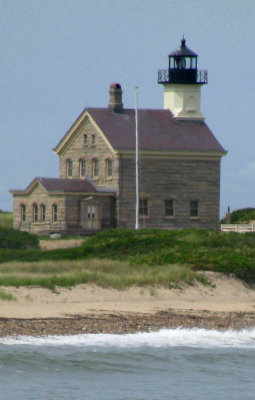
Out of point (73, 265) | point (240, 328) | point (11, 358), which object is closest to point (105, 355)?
point (11, 358)

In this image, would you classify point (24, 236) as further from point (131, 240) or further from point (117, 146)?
point (117, 146)

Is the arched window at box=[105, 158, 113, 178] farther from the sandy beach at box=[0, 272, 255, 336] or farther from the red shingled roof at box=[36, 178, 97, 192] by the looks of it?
the sandy beach at box=[0, 272, 255, 336]

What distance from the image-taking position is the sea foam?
23203mm

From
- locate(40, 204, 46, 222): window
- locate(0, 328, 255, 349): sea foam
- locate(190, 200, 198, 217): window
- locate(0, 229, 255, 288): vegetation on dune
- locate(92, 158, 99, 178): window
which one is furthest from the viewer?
locate(92, 158, 99, 178): window

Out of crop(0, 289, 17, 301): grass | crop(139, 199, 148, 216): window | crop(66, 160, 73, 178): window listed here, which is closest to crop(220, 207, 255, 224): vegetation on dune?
crop(139, 199, 148, 216): window

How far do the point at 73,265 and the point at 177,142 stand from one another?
27018 mm

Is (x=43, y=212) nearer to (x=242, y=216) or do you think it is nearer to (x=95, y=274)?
(x=242, y=216)

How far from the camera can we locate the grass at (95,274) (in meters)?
28.8

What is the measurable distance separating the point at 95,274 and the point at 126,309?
2.62 metres

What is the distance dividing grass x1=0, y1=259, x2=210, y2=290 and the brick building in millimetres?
23879

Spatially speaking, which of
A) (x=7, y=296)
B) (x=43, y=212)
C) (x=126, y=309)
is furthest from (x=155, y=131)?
(x=7, y=296)

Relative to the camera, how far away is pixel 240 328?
85.8 ft

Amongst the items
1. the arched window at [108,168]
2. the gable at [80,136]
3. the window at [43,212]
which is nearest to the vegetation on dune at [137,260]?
the window at [43,212]

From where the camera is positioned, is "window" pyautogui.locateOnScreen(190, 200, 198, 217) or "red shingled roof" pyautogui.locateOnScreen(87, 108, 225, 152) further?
"window" pyautogui.locateOnScreen(190, 200, 198, 217)
